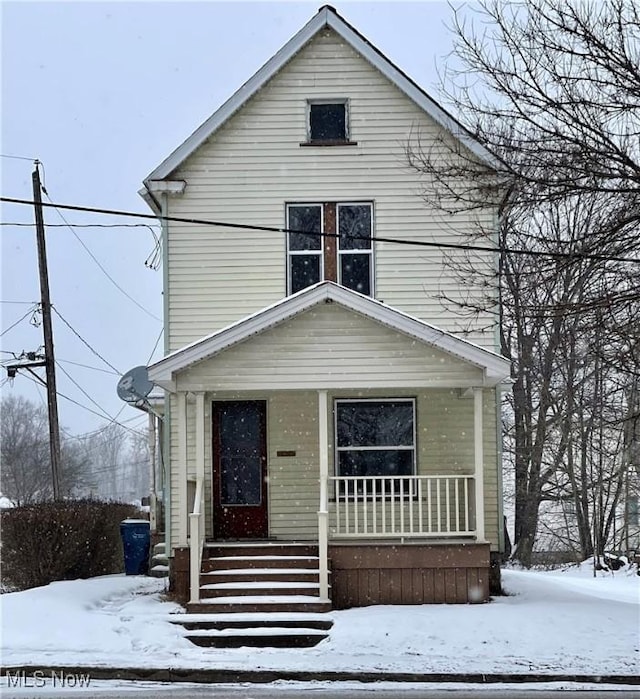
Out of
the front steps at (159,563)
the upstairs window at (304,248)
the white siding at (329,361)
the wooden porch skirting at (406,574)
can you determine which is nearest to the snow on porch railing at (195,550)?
the wooden porch skirting at (406,574)

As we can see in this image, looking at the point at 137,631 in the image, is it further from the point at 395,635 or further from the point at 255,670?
the point at 395,635

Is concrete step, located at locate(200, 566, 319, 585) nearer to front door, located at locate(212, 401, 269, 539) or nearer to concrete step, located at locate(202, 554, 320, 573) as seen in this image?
concrete step, located at locate(202, 554, 320, 573)

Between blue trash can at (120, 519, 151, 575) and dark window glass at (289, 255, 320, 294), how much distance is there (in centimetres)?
567

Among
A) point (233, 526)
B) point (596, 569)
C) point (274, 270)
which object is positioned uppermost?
point (274, 270)

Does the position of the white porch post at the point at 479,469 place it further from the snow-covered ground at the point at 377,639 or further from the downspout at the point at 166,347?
the downspout at the point at 166,347

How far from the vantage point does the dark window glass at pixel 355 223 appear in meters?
17.0

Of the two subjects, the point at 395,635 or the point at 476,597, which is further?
the point at 476,597

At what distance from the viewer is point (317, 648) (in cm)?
1216

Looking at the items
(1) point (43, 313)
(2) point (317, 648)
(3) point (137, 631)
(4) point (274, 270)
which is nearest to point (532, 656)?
(2) point (317, 648)

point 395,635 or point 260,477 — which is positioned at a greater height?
point 260,477

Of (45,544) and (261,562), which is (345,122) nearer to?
(261,562)

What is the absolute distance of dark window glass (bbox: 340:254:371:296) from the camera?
665 inches

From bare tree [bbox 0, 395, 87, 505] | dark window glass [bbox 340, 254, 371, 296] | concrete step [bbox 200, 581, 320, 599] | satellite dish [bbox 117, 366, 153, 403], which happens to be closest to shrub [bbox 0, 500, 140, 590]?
satellite dish [bbox 117, 366, 153, 403]

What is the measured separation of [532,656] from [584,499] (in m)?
19.4
